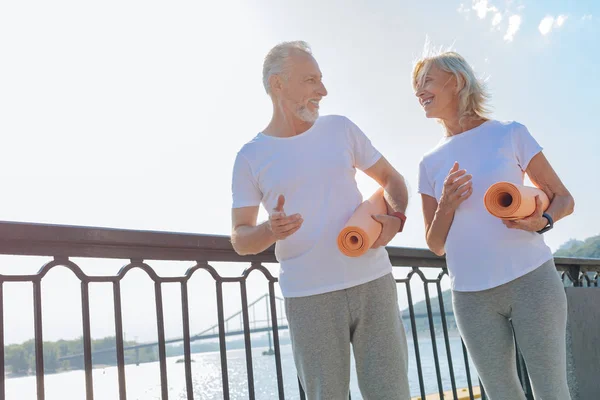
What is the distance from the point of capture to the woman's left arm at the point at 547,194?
174cm

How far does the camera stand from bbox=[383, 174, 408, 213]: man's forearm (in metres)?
1.68

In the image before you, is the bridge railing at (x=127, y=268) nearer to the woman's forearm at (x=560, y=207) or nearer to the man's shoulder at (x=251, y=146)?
the man's shoulder at (x=251, y=146)

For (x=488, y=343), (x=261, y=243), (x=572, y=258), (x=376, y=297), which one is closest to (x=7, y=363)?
(x=261, y=243)

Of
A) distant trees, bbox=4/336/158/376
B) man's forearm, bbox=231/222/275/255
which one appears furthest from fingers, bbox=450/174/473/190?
distant trees, bbox=4/336/158/376

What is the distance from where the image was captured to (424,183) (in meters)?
2.07

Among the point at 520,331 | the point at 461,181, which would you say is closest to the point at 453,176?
the point at 461,181

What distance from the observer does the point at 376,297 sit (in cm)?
159

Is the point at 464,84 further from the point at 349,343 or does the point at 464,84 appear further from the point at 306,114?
the point at 349,343

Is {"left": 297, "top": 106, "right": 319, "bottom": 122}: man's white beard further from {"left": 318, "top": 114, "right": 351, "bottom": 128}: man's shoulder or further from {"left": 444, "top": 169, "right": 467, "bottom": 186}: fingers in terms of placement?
{"left": 444, "top": 169, "right": 467, "bottom": 186}: fingers

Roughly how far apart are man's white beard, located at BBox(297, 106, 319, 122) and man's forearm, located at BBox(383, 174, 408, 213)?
1.01 feet

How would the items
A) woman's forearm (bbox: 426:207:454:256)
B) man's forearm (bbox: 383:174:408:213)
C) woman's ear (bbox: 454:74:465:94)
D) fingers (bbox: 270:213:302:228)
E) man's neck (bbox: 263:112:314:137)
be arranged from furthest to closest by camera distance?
woman's ear (bbox: 454:74:465:94), woman's forearm (bbox: 426:207:454:256), man's neck (bbox: 263:112:314:137), man's forearm (bbox: 383:174:408:213), fingers (bbox: 270:213:302:228)

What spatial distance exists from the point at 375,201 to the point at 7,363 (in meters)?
1.11

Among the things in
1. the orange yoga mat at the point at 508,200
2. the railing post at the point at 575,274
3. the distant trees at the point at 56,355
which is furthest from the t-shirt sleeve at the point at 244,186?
the railing post at the point at 575,274

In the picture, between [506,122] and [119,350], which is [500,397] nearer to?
[506,122]
